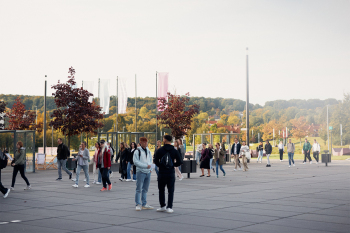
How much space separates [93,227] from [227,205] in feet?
13.3

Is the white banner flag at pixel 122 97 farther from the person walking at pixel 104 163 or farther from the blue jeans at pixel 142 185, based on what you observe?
the blue jeans at pixel 142 185

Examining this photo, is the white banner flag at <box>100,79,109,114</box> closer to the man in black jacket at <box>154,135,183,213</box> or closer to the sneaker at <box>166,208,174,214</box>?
the man in black jacket at <box>154,135,183,213</box>

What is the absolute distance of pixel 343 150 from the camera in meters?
54.1

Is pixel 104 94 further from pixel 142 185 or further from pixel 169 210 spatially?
pixel 169 210

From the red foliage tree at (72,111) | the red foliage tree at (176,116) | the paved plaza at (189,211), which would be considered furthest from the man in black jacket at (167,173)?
the red foliage tree at (176,116)

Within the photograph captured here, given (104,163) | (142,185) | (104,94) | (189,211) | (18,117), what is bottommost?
(189,211)

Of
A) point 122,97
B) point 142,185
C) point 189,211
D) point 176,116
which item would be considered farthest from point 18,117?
point 189,211

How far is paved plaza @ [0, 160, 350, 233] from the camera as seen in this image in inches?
310

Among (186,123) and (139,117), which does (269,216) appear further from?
(139,117)

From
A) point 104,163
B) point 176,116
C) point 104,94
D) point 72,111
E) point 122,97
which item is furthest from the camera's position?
point 122,97

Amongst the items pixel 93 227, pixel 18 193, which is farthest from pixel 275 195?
pixel 18 193

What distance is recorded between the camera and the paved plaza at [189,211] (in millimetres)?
7867

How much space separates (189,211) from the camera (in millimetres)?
9797

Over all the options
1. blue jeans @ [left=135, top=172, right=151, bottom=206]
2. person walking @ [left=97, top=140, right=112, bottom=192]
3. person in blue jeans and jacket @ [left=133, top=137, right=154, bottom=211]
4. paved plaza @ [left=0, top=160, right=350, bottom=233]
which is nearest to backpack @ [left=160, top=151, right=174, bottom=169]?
person in blue jeans and jacket @ [left=133, top=137, right=154, bottom=211]
